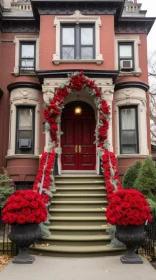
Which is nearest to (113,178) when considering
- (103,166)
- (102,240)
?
(103,166)

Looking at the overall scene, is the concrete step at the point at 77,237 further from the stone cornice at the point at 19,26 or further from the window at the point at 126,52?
the stone cornice at the point at 19,26

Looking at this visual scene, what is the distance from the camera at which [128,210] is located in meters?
6.35

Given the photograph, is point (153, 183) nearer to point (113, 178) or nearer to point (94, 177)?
point (113, 178)

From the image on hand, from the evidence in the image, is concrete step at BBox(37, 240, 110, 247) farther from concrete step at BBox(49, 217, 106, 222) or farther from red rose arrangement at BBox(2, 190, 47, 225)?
red rose arrangement at BBox(2, 190, 47, 225)

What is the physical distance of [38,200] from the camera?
22.4 ft

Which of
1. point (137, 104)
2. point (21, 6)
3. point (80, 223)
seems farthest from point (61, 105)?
point (21, 6)

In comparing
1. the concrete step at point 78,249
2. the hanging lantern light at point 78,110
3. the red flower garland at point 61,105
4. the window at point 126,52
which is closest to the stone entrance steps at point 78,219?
the concrete step at point 78,249

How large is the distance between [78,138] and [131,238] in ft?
23.7

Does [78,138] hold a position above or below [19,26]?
below

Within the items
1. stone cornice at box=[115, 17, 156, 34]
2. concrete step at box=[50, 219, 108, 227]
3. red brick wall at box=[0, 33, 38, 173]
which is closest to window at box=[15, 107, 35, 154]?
red brick wall at box=[0, 33, 38, 173]

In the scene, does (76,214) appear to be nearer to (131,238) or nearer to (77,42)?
(131,238)

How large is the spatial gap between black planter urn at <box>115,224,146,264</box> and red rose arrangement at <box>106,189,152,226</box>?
0.58ft

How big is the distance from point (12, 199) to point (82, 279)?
233 cm

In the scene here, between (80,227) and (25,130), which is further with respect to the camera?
(25,130)
